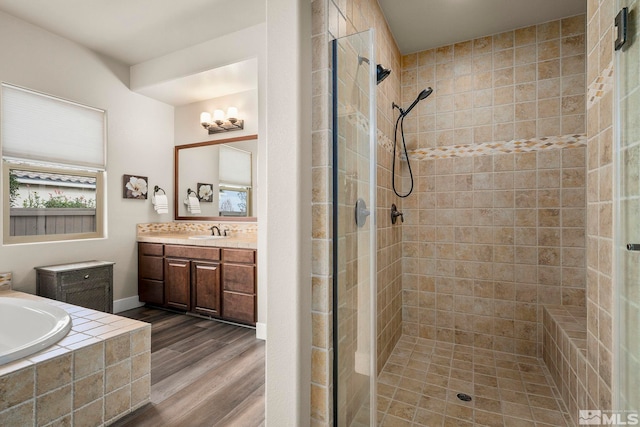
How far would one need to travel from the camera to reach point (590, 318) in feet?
3.76

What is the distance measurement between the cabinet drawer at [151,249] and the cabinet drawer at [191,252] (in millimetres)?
90

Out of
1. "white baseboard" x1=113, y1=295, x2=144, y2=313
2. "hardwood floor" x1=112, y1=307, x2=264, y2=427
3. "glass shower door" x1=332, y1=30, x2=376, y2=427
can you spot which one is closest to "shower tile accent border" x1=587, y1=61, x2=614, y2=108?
"glass shower door" x1=332, y1=30, x2=376, y2=427

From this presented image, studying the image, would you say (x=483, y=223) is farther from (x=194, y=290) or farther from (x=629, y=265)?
(x=194, y=290)

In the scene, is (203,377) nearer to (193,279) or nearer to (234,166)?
(193,279)

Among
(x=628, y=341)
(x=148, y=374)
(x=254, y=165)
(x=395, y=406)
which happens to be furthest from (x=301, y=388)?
(x=254, y=165)

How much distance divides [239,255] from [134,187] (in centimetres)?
171

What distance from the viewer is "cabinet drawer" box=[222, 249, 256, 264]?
287cm

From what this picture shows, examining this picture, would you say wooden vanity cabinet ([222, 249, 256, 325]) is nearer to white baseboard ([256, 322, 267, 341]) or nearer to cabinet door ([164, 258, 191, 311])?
white baseboard ([256, 322, 267, 341])

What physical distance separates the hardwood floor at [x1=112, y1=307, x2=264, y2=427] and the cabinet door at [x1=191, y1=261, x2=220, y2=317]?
153mm

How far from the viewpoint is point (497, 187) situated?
2488 mm

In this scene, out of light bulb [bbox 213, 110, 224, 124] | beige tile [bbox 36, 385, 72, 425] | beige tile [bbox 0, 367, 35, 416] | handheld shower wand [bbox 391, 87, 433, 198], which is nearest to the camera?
beige tile [bbox 0, 367, 35, 416]

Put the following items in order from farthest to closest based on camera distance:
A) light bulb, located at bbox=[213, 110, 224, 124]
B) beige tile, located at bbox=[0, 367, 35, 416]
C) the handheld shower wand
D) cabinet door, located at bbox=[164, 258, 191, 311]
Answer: light bulb, located at bbox=[213, 110, 224, 124] → cabinet door, located at bbox=[164, 258, 191, 311] → the handheld shower wand → beige tile, located at bbox=[0, 367, 35, 416]

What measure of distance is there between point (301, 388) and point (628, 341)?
3.42 ft

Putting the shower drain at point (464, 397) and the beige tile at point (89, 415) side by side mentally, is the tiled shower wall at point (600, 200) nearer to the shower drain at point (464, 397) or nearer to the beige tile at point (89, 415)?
the shower drain at point (464, 397)
